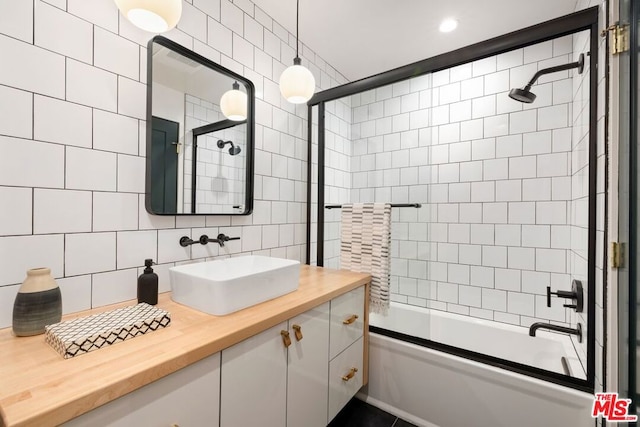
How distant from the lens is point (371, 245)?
179cm

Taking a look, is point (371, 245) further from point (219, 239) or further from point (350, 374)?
point (219, 239)

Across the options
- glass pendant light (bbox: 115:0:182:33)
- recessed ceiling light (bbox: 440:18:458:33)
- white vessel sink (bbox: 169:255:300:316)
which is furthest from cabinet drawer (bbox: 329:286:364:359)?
recessed ceiling light (bbox: 440:18:458:33)

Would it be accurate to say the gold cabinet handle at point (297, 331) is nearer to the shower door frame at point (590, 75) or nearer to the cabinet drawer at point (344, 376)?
the cabinet drawer at point (344, 376)

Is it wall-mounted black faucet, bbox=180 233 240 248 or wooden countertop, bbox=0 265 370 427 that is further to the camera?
wall-mounted black faucet, bbox=180 233 240 248

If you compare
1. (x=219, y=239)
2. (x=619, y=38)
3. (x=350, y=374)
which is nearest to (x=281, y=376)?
(x=350, y=374)

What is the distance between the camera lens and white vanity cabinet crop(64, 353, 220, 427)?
0.63m

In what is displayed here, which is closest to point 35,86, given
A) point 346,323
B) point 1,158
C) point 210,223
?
point 1,158

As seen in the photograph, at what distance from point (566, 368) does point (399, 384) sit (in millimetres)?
889

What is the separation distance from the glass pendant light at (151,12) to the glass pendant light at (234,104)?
588 mm

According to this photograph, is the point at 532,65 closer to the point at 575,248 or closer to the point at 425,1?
the point at 425,1

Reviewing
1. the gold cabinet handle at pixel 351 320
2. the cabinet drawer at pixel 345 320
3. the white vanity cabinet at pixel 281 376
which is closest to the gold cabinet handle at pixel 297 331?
the white vanity cabinet at pixel 281 376

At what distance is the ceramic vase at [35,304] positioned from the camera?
0.84 metres

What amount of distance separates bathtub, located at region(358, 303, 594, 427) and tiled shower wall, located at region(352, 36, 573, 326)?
19 cm

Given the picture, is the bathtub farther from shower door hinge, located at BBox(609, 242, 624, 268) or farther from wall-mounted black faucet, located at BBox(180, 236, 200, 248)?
wall-mounted black faucet, located at BBox(180, 236, 200, 248)
